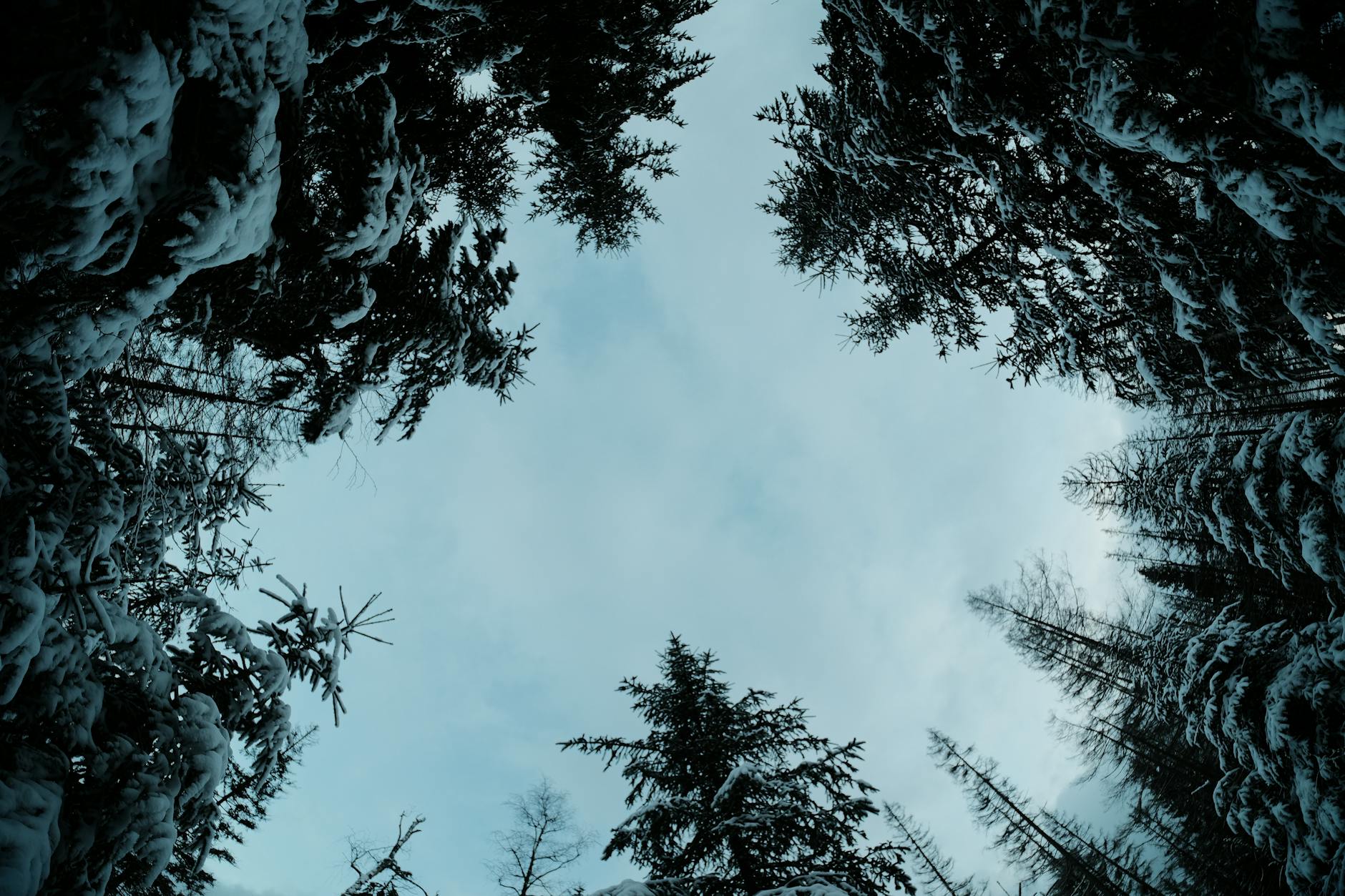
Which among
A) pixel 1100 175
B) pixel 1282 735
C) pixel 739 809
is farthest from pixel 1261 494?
pixel 739 809

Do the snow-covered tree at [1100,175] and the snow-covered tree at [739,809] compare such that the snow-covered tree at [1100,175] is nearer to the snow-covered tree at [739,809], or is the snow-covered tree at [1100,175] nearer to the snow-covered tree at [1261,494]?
the snow-covered tree at [1261,494]

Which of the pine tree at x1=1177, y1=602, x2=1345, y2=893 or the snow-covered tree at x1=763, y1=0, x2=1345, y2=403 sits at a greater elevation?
the snow-covered tree at x1=763, y1=0, x2=1345, y2=403

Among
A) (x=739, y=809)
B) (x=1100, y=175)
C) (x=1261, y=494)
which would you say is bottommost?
(x=739, y=809)

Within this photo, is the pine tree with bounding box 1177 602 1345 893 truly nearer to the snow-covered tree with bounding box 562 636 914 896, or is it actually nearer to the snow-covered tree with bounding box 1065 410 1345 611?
the snow-covered tree with bounding box 1065 410 1345 611

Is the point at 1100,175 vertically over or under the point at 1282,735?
over

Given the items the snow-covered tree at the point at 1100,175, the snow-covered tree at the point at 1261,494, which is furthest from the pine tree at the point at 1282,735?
the snow-covered tree at the point at 1100,175

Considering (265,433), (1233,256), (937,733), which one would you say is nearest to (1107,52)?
(1233,256)

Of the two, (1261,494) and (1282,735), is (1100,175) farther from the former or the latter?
(1282,735)

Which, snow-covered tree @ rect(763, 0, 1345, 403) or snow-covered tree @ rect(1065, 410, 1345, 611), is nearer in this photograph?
snow-covered tree @ rect(763, 0, 1345, 403)

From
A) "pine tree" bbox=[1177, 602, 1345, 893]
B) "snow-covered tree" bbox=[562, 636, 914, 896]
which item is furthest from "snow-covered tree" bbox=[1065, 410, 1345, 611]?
"snow-covered tree" bbox=[562, 636, 914, 896]

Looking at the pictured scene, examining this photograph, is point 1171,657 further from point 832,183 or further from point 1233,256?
point 832,183

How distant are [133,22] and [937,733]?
23.7 meters

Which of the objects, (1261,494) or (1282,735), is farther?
(1261,494)

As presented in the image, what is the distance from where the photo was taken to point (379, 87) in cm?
456
